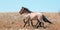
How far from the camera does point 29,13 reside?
62.3 feet

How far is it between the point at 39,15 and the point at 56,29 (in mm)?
2379

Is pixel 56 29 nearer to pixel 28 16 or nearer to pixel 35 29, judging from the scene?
pixel 35 29

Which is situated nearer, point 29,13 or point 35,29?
point 35,29

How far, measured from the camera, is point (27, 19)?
18719 mm

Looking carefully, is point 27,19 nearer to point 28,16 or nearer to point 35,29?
point 28,16

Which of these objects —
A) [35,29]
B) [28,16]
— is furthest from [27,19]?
[35,29]

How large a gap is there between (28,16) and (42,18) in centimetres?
104

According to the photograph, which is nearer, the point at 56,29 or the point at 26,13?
the point at 56,29

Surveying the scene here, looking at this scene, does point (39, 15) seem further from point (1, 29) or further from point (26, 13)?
point (1, 29)

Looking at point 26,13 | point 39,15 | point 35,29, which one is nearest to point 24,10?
point 26,13

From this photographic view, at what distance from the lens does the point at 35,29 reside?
17.0 metres

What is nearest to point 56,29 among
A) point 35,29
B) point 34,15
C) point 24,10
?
point 35,29

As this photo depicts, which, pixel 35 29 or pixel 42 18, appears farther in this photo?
pixel 42 18

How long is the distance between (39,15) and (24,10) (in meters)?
1.51
